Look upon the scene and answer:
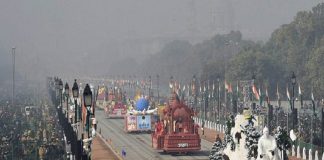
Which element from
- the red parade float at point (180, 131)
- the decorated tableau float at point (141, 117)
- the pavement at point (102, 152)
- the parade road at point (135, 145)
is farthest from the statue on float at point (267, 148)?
the decorated tableau float at point (141, 117)

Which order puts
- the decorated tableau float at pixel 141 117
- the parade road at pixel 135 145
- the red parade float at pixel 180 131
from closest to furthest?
1. the red parade float at pixel 180 131
2. the parade road at pixel 135 145
3. the decorated tableau float at pixel 141 117

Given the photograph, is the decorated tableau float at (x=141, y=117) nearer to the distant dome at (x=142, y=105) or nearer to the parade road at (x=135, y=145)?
the distant dome at (x=142, y=105)

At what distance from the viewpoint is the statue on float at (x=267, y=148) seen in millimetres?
32312

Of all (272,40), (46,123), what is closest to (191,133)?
(46,123)

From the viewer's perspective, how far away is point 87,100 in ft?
108

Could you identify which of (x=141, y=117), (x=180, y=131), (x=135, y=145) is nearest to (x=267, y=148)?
(x=180, y=131)

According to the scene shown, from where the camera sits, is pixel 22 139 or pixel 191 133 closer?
pixel 191 133

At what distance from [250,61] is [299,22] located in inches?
683

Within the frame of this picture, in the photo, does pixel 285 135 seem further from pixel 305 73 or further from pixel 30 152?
pixel 305 73

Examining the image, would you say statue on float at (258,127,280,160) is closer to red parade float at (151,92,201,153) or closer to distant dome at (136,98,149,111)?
red parade float at (151,92,201,153)

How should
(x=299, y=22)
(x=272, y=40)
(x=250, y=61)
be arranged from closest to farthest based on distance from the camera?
(x=250, y=61) < (x=299, y=22) < (x=272, y=40)

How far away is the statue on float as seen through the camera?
3231cm

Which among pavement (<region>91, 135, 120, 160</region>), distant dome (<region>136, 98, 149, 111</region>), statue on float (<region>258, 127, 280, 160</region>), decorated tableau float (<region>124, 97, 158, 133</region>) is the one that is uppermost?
distant dome (<region>136, 98, 149, 111</region>)

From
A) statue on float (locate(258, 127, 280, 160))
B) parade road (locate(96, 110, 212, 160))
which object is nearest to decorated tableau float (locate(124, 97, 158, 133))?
parade road (locate(96, 110, 212, 160))
